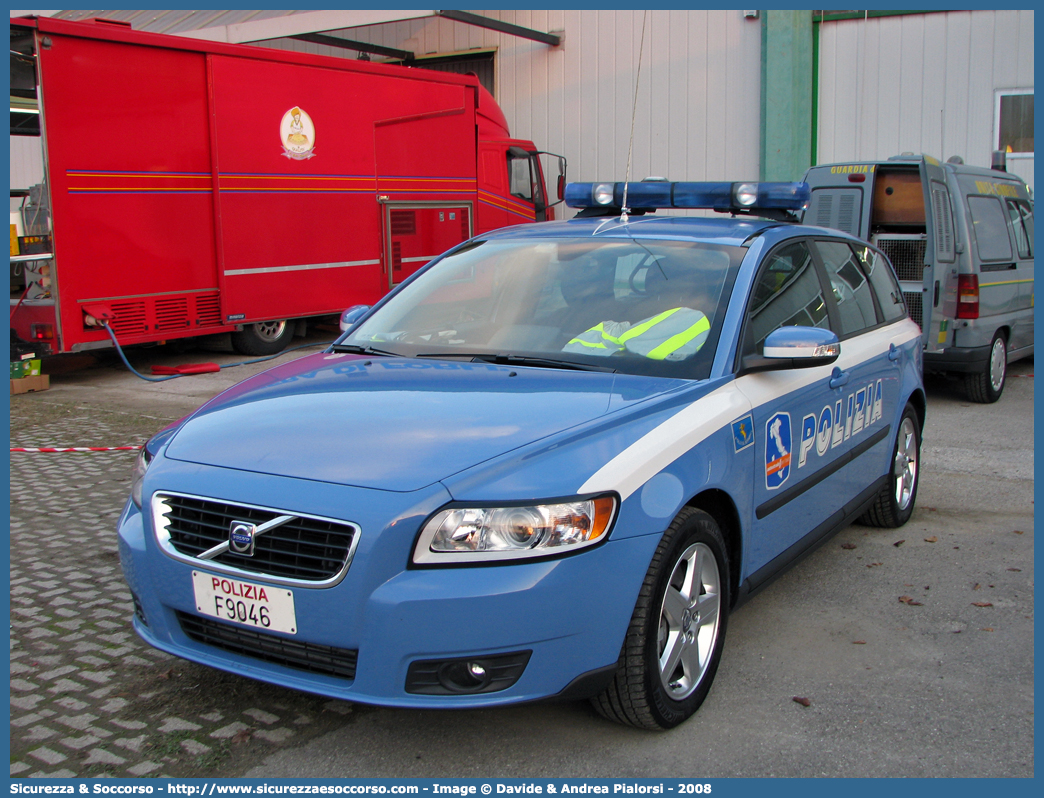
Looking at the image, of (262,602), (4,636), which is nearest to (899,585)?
(262,602)

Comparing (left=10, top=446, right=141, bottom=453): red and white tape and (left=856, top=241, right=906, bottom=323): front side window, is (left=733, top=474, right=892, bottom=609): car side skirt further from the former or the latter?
(left=10, top=446, right=141, bottom=453): red and white tape

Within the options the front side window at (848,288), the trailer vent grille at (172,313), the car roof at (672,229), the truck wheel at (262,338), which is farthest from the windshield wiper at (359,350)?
the truck wheel at (262,338)

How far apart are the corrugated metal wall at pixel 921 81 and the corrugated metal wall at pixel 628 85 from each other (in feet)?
4.10

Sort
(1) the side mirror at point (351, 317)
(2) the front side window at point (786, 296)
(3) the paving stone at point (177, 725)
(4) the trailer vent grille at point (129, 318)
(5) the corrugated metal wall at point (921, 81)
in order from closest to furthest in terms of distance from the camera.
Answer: (3) the paving stone at point (177, 725) → (2) the front side window at point (786, 296) → (1) the side mirror at point (351, 317) → (4) the trailer vent grille at point (129, 318) → (5) the corrugated metal wall at point (921, 81)

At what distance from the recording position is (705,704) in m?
3.35

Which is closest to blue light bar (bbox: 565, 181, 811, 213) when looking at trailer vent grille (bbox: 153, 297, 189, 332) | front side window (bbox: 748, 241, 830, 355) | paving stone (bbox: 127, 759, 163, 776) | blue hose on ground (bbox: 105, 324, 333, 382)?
front side window (bbox: 748, 241, 830, 355)

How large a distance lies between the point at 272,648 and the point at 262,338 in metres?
9.92

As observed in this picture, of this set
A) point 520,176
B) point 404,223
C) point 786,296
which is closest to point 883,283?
point 786,296

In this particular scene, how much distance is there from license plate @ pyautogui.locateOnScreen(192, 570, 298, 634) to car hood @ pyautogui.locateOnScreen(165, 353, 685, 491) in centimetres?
33

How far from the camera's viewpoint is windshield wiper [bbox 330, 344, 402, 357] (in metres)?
4.02

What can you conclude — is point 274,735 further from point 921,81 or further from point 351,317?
point 921,81

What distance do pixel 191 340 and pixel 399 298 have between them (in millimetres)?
8947

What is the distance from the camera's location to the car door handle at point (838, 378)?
13.8 feet

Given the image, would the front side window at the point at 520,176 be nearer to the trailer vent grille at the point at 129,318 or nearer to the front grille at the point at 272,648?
the trailer vent grille at the point at 129,318
